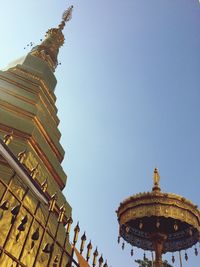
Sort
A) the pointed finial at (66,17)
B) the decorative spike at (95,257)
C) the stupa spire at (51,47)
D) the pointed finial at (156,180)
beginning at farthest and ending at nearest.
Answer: the pointed finial at (66,17), the stupa spire at (51,47), the pointed finial at (156,180), the decorative spike at (95,257)

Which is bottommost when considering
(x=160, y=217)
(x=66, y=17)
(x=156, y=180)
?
(x=160, y=217)

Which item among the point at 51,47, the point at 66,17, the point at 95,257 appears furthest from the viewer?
the point at 66,17

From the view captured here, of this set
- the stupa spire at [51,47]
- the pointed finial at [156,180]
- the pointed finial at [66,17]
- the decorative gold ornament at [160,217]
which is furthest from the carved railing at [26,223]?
the pointed finial at [66,17]

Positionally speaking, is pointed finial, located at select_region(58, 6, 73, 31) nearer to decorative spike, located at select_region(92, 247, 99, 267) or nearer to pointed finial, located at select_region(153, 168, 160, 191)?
pointed finial, located at select_region(153, 168, 160, 191)

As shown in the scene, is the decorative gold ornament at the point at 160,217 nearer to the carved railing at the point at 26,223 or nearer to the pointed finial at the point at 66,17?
the carved railing at the point at 26,223

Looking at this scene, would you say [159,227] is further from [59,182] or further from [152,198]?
[59,182]

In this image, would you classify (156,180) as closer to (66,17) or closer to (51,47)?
(51,47)

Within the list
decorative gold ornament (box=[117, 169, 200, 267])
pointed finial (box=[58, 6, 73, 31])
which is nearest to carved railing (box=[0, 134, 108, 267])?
decorative gold ornament (box=[117, 169, 200, 267])

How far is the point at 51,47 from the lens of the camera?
19.6 m

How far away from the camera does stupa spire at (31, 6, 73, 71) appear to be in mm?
18234

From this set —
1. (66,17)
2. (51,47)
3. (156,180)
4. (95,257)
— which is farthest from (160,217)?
(66,17)

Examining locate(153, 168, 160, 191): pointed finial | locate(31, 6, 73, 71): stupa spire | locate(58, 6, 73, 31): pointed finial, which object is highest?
locate(58, 6, 73, 31): pointed finial

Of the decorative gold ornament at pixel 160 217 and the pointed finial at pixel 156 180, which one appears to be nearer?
the decorative gold ornament at pixel 160 217

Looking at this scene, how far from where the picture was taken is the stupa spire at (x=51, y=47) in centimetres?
1823
